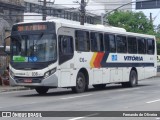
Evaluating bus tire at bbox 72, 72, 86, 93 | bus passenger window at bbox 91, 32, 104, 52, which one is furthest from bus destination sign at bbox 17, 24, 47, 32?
bus passenger window at bbox 91, 32, 104, 52

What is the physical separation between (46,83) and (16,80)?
161cm

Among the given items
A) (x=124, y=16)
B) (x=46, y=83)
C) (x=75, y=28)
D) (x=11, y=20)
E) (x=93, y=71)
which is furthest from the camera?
(x=124, y=16)

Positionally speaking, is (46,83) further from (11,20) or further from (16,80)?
(11,20)

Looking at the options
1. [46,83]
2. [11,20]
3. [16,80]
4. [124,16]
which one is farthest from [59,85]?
[124,16]

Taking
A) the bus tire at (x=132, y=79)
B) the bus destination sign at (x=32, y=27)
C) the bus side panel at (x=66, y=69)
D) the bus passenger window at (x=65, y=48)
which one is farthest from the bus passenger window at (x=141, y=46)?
the bus destination sign at (x=32, y=27)

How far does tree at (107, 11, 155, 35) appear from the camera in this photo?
61.7 m

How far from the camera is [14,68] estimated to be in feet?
72.9

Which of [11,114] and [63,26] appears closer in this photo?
[11,114]

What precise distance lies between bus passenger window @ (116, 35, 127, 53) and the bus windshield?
6.61 meters

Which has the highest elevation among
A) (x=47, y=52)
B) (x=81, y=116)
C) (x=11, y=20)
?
A: (x=11, y=20)

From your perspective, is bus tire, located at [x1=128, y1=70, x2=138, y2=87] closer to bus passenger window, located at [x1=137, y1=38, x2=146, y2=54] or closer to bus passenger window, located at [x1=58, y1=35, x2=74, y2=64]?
bus passenger window, located at [x1=137, y1=38, x2=146, y2=54]

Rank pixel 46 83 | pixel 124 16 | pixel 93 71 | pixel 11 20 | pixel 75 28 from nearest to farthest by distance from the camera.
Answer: pixel 46 83
pixel 75 28
pixel 93 71
pixel 11 20
pixel 124 16

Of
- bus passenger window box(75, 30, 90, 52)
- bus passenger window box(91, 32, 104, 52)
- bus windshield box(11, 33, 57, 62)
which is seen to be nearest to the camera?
bus windshield box(11, 33, 57, 62)

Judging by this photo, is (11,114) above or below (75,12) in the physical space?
below
